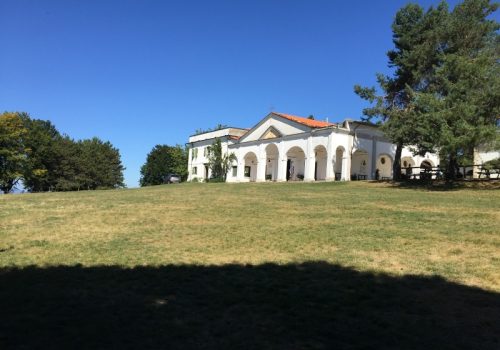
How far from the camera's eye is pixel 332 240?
1094 cm

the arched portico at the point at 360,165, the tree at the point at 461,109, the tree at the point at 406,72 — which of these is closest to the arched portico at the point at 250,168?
the arched portico at the point at 360,165

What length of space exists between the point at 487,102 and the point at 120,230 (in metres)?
21.8

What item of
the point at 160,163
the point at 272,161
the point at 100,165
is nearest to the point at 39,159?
the point at 100,165

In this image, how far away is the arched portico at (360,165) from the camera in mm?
40931

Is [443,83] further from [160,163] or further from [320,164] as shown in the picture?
[160,163]

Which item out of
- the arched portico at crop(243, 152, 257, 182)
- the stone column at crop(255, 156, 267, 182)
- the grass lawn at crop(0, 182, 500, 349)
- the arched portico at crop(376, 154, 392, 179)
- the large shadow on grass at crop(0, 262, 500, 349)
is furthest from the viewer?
the arched portico at crop(243, 152, 257, 182)

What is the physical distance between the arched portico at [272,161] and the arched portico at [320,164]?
4.71m

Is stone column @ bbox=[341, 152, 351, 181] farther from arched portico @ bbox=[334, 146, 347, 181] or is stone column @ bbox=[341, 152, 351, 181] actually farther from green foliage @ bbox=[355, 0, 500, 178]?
green foliage @ bbox=[355, 0, 500, 178]

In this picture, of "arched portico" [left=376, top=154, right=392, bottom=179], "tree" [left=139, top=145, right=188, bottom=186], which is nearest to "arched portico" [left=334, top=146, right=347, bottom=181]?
"arched portico" [left=376, top=154, right=392, bottom=179]

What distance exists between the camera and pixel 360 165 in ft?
140

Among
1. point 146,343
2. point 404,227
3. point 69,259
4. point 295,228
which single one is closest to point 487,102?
point 404,227

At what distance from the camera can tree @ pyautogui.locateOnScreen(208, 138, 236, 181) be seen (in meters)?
51.5

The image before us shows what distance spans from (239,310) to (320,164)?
126ft

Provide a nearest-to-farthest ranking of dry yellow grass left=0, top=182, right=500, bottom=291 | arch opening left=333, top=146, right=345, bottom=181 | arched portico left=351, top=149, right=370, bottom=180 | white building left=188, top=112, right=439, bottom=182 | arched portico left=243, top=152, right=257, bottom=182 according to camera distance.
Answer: dry yellow grass left=0, top=182, right=500, bottom=291, white building left=188, top=112, right=439, bottom=182, arch opening left=333, top=146, right=345, bottom=181, arched portico left=351, top=149, right=370, bottom=180, arched portico left=243, top=152, right=257, bottom=182
